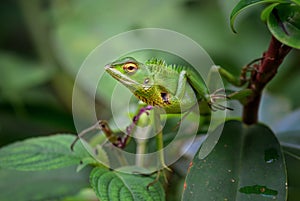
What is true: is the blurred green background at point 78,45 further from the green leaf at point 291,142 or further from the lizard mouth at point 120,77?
the lizard mouth at point 120,77

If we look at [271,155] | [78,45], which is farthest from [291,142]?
[78,45]

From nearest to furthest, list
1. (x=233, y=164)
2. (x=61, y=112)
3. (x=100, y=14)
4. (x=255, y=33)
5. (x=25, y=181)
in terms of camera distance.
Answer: (x=233, y=164) < (x=25, y=181) < (x=61, y=112) < (x=100, y=14) < (x=255, y=33)

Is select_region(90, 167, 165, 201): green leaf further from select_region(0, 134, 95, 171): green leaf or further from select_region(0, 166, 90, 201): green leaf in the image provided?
select_region(0, 166, 90, 201): green leaf

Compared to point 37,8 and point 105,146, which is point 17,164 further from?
point 37,8

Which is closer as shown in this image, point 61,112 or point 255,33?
point 61,112

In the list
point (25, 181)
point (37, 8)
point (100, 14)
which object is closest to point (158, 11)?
point (100, 14)

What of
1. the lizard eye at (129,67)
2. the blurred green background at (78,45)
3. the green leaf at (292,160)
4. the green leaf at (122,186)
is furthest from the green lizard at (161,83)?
the blurred green background at (78,45)
